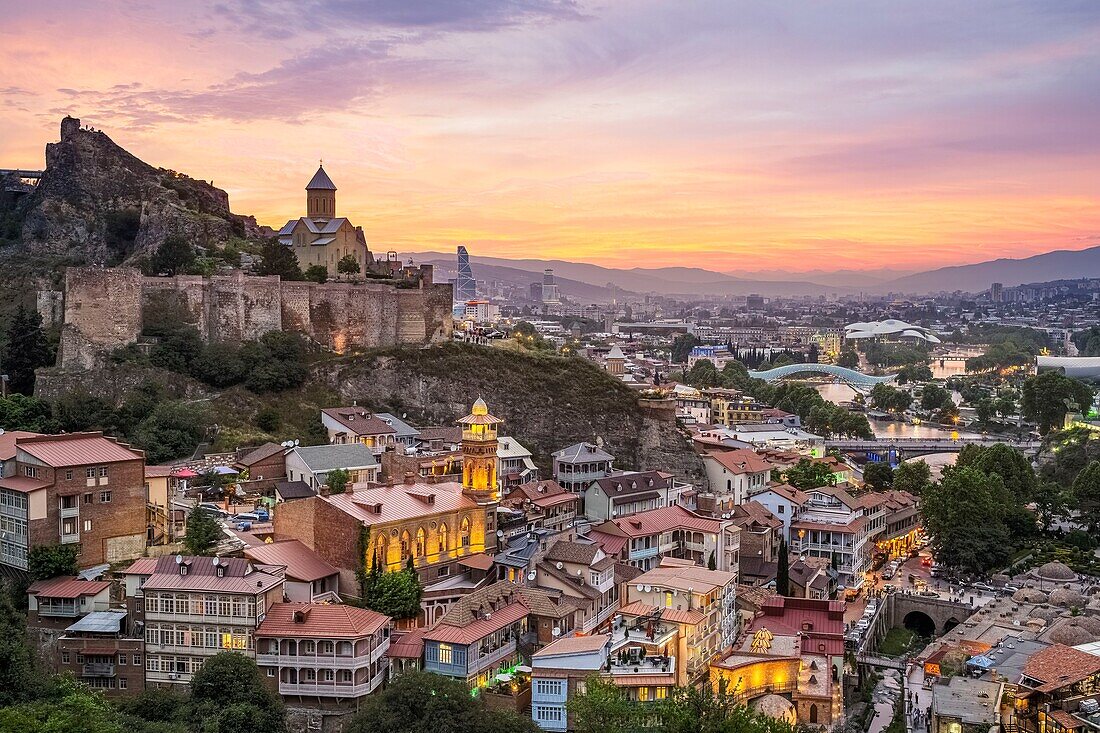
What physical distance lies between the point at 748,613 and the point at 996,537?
538 inches

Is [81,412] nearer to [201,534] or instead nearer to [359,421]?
[359,421]

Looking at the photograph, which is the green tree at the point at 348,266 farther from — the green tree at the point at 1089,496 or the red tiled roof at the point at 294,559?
the green tree at the point at 1089,496

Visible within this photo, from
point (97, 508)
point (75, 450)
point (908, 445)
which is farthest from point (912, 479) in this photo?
point (75, 450)

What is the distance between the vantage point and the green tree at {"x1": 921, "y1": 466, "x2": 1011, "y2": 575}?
3812 centimetres

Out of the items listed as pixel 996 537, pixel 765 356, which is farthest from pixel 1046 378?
pixel 765 356

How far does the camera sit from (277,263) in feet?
146

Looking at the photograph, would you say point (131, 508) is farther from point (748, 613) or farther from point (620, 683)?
point (748, 613)

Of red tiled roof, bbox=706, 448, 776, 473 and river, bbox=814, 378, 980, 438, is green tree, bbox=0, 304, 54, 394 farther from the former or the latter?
river, bbox=814, 378, 980, 438

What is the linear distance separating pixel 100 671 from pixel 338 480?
9.62 metres

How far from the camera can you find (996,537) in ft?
127

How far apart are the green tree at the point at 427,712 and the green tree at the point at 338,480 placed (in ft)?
30.7

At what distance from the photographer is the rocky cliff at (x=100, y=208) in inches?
1873

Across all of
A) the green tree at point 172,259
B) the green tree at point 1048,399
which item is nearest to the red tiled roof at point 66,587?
the green tree at point 172,259

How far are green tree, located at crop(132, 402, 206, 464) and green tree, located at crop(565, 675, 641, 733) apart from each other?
1794 cm
